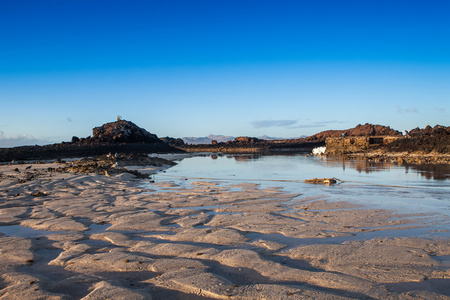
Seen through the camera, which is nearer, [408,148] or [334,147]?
[408,148]

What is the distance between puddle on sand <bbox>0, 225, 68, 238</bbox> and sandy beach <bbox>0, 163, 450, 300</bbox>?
21 millimetres

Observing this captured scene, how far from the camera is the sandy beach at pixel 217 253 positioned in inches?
140

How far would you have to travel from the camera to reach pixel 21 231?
6.17m

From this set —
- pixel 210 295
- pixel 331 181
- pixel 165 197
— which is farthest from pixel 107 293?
pixel 331 181

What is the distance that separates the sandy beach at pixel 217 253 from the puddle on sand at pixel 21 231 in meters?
0.02

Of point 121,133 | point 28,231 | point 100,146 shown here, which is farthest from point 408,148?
point 121,133

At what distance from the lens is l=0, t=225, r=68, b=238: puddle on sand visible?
Answer: 5.91 m

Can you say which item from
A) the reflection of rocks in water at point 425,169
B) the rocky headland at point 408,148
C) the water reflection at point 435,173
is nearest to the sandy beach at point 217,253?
the water reflection at point 435,173

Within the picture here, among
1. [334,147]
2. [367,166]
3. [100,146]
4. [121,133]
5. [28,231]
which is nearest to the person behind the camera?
[28,231]

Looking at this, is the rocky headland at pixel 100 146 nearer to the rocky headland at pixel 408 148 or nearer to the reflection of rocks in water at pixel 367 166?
the reflection of rocks in water at pixel 367 166

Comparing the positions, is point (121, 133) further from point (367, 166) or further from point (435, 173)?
point (435, 173)

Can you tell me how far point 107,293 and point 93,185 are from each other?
32.0 ft

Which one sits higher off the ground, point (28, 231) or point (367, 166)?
point (367, 166)

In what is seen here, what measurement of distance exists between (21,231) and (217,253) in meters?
3.98
